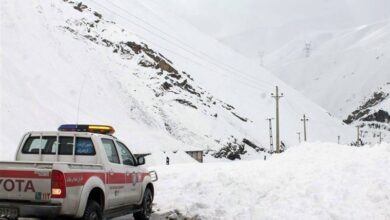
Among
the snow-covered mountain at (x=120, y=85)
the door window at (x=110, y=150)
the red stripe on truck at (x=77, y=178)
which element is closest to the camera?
the red stripe on truck at (x=77, y=178)

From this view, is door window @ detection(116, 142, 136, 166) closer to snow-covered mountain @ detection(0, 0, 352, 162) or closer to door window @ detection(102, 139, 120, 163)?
door window @ detection(102, 139, 120, 163)

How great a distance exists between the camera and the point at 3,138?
128 ft

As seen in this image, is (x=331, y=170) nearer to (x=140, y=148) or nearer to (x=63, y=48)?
(x=140, y=148)

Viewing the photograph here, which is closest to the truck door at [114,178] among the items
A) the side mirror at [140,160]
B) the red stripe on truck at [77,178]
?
the red stripe on truck at [77,178]

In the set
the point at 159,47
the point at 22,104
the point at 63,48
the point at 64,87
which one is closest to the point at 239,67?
the point at 159,47

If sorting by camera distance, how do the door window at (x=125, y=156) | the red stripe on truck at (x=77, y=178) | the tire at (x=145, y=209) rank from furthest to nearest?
the tire at (x=145, y=209), the door window at (x=125, y=156), the red stripe on truck at (x=77, y=178)

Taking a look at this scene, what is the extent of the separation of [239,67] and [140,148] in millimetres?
87694

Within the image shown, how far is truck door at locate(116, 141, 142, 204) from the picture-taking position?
11.3m

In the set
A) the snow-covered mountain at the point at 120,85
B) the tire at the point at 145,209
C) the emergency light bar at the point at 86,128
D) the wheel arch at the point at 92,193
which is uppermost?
the snow-covered mountain at the point at 120,85

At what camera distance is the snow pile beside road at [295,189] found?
13133 mm

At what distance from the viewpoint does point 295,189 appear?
47.8ft

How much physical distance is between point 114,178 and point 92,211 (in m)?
1.20

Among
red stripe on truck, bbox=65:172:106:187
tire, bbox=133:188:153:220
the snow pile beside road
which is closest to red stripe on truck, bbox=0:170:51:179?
red stripe on truck, bbox=65:172:106:187

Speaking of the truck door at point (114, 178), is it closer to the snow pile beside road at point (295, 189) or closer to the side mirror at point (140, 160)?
the side mirror at point (140, 160)
